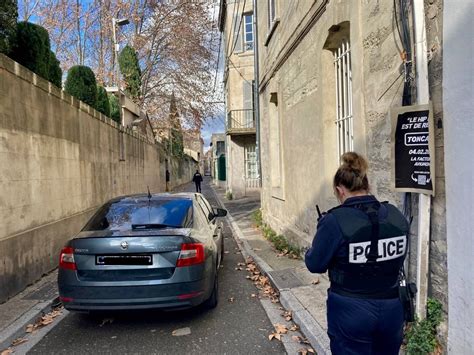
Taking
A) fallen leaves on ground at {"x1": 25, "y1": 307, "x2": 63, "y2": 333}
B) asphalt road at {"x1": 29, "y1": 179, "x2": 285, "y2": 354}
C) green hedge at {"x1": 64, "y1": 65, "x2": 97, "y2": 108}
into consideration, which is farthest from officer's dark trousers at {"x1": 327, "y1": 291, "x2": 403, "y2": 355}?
green hedge at {"x1": 64, "y1": 65, "x2": 97, "y2": 108}

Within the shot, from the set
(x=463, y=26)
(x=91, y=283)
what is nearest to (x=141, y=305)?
(x=91, y=283)

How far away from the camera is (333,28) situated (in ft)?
18.7

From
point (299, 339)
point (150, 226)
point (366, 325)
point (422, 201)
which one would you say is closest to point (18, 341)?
point (150, 226)

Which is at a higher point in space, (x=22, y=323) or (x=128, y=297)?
(x=128, y=297)

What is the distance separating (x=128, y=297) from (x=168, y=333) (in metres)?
0.66

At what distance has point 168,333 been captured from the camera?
442 centimetres

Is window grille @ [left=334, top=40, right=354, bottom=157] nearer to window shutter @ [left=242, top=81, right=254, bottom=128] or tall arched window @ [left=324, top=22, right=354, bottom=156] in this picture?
tall arched window @ [left=324, top=22, right=354, bottom=156]

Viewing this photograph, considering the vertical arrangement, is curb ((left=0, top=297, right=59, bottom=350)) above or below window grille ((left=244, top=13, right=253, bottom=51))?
below

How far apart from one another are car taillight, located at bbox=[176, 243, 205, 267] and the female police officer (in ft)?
7.06

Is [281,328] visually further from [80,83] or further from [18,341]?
[80,83]

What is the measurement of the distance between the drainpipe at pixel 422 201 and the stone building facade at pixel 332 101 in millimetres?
56

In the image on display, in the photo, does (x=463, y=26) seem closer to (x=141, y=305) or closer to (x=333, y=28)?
(x=333, y=28)

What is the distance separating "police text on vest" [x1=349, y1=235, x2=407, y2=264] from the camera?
223cm

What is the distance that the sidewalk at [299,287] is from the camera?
4160 millimetres
